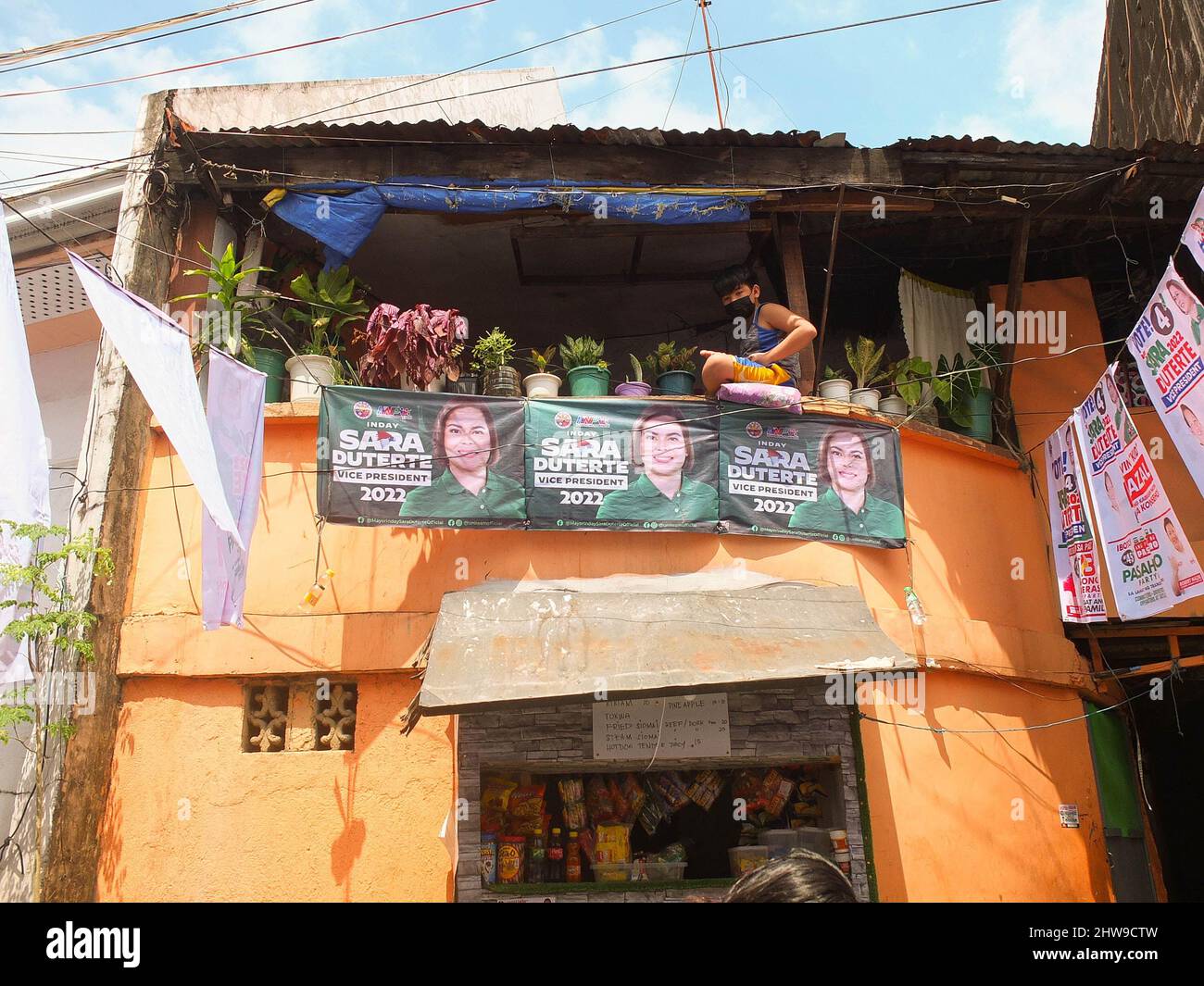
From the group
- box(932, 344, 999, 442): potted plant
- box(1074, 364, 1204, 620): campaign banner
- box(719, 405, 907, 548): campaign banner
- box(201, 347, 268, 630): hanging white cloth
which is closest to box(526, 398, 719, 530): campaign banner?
box(719, 405, 907, 548): campaign banner

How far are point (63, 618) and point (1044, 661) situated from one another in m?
7.30

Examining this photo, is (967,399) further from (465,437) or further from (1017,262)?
(465,437)

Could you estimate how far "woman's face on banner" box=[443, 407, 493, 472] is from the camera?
23.3 ft

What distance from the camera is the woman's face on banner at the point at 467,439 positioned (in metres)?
7.10

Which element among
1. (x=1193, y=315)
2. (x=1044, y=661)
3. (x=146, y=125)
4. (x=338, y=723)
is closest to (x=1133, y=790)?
(x=1044, y=661)

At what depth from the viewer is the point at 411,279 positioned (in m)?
10.0

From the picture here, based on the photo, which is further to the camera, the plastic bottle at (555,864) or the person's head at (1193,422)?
the plastic bottle at (555,864)

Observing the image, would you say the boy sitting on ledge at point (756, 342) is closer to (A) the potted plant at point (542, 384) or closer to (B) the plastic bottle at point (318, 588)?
(A) the potted plant at point (542, 384)

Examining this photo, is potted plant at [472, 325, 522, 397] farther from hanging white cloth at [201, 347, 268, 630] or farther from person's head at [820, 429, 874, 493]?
person's head at [820, 429, 874, 493]

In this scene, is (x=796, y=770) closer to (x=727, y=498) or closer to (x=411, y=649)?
(x=727, y=498)

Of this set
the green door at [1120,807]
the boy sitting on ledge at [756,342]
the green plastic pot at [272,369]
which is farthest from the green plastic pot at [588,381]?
the green door at [1120,807]

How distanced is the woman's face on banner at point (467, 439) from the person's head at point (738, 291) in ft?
7.91

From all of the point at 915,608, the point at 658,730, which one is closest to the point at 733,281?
the point at 915,608
